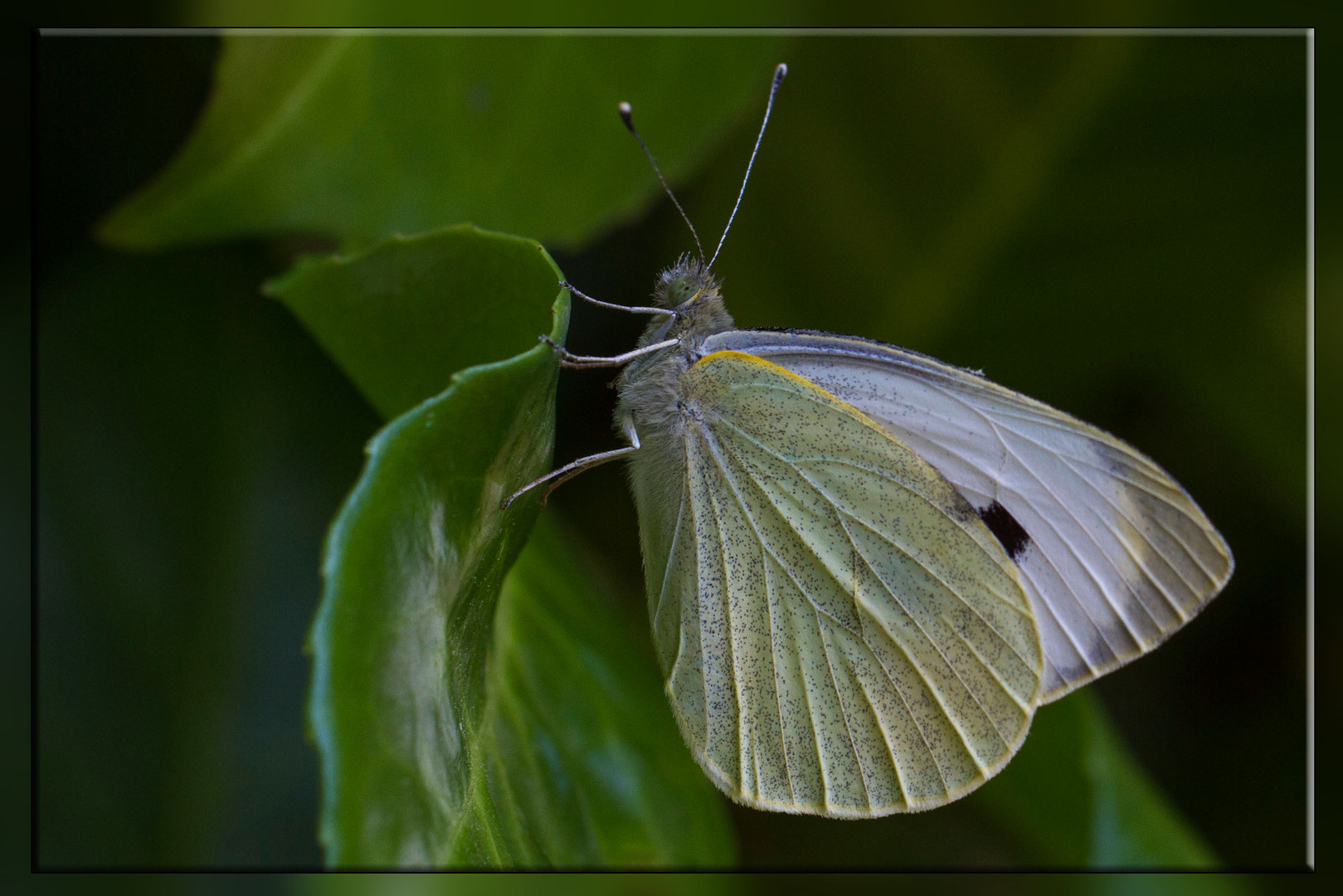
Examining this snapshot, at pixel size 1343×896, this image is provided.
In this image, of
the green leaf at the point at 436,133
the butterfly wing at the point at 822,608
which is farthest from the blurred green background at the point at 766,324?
the butterfly wing at the point at 822,608

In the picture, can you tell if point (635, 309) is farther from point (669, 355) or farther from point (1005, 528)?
point (1005, 528)

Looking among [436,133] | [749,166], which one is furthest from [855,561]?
[436,133]

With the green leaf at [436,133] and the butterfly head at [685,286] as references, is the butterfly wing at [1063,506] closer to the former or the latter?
the butterfly head at [685,286]

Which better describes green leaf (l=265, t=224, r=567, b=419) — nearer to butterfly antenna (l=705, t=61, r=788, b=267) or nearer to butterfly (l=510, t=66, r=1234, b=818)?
butterfly (l=510, t=66, r=1234, b=818)

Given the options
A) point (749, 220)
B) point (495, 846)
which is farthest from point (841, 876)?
point (749, 220)

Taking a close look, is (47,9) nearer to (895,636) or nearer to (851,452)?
(851,452)
